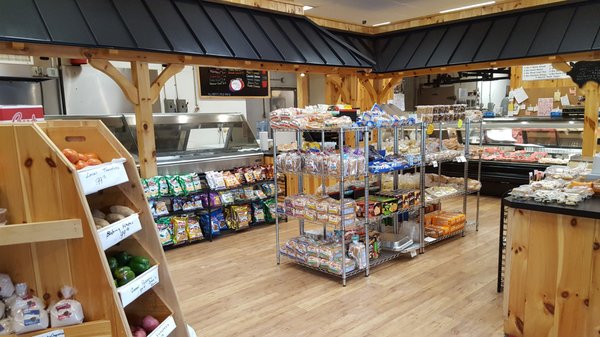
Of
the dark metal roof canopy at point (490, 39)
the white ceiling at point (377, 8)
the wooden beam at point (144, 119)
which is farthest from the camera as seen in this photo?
the white ceiling at point (377, 8)

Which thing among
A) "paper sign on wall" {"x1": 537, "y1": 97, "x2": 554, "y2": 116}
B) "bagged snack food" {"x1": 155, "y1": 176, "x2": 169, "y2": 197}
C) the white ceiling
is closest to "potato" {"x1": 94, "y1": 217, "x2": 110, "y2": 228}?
"bagged snack food" {"x1": 155, "y1": 176, "x2": 169, "y2": 197}

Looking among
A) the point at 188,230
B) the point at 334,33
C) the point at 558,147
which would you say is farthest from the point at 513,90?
the point at 188,230

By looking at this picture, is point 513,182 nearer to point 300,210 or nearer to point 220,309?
point 300,210

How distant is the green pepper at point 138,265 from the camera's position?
190cm

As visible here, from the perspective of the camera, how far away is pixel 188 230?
17.5ft

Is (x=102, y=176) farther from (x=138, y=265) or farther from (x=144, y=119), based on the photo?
(x=144, y=119)

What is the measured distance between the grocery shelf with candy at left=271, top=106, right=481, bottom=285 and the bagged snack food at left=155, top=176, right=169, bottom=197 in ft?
5.04

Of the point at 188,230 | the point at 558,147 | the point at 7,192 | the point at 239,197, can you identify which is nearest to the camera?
the point at 7,192

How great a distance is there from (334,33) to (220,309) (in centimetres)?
528

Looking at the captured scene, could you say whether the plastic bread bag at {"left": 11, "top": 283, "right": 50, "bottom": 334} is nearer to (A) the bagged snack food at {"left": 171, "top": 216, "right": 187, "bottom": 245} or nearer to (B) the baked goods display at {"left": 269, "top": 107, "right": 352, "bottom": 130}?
(B) the baked goods display at {"left": 269, "top": 107, "right": 352, "bottom": 130}

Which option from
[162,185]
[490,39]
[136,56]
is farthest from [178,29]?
[490,39]

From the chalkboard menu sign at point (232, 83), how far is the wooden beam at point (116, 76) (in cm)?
340

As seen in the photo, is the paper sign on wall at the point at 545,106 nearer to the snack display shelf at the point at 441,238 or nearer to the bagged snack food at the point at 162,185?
the snack display shelf at the point at 441,238

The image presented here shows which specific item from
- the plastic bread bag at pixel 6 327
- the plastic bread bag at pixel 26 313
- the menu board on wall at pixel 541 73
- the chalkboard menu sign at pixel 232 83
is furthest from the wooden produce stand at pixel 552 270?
the menu board on wall at pixel 541 73
